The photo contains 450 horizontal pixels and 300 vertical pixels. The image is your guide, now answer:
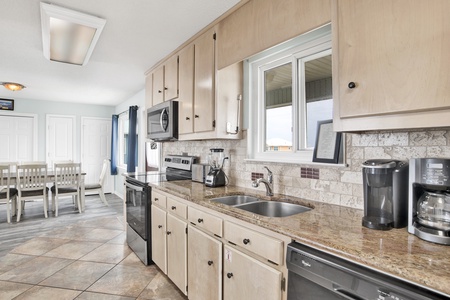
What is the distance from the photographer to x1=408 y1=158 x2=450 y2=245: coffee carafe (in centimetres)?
91

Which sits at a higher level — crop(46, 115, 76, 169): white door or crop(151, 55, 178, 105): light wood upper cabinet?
crop(151, 55, 178, 105): light wood upper cabinet

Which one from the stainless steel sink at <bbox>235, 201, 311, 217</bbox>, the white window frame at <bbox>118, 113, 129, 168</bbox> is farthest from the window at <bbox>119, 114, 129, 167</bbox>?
the stainless steel sink at <bbox>235, 201, 311, 217</bbox>

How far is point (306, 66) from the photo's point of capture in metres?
1.97

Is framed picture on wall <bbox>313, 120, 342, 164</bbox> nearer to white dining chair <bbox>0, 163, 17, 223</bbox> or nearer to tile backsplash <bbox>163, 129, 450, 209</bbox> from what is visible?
tile backsplash <bbox>163, 129, 450, 209</bbox>

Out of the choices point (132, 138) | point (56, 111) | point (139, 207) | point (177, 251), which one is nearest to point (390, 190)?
point (177, 251)

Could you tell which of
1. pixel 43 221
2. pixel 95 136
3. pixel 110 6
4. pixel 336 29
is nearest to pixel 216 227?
pixel 336 29

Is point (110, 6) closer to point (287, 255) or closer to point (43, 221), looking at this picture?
point (287, 255)

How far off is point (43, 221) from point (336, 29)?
197 inches

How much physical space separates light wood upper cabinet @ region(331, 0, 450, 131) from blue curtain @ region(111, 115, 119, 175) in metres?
6.22

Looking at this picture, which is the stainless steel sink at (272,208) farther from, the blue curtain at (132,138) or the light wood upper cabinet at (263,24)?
the blue curtain at (132,138)

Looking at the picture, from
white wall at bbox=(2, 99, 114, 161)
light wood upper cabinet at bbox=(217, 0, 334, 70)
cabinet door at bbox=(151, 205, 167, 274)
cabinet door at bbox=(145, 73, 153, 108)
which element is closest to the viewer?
light wood upper cabinet at bbox=(217, 0, 334, 70)

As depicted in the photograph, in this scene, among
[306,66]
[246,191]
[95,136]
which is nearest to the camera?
[306,66]

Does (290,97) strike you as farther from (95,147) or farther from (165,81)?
(95,147)

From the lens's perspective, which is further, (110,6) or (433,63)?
(110,6)
